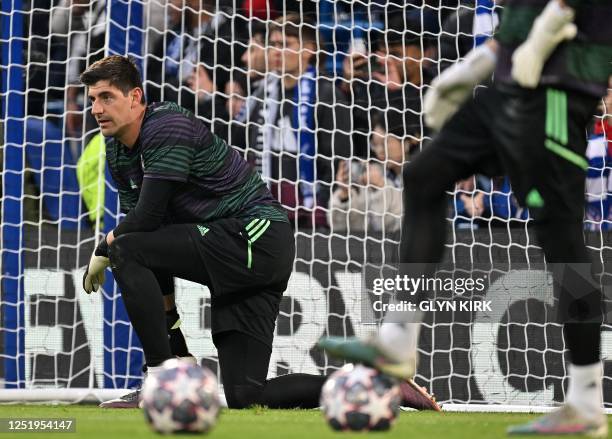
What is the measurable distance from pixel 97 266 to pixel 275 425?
1368 mm

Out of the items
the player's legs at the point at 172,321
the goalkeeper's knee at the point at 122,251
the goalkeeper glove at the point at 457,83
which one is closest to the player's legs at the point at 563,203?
the goalkeeper glove at the point at 457,83

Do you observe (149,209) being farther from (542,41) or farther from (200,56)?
(200,56)

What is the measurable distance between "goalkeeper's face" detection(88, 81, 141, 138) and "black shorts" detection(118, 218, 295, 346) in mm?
441

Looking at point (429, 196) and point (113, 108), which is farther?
point (113, 108)

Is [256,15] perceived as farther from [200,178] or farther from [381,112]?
[200,178]

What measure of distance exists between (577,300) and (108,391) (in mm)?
3080

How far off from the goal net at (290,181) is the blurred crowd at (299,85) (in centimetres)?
1

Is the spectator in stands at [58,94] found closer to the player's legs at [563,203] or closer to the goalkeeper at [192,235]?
the goalkeeper at [192,235]

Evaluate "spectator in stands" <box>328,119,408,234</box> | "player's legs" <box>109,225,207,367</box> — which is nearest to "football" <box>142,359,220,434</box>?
"player's legs" <box>109,225,207,367</box>

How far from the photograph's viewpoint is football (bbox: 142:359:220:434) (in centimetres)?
306

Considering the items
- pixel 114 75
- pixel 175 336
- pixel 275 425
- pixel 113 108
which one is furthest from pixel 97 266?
pixel 275 425

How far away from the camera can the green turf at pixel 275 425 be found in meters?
3.15

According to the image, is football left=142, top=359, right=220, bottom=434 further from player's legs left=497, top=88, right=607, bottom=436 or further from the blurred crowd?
the blurred crowd

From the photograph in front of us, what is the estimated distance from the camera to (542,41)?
10.2ft
